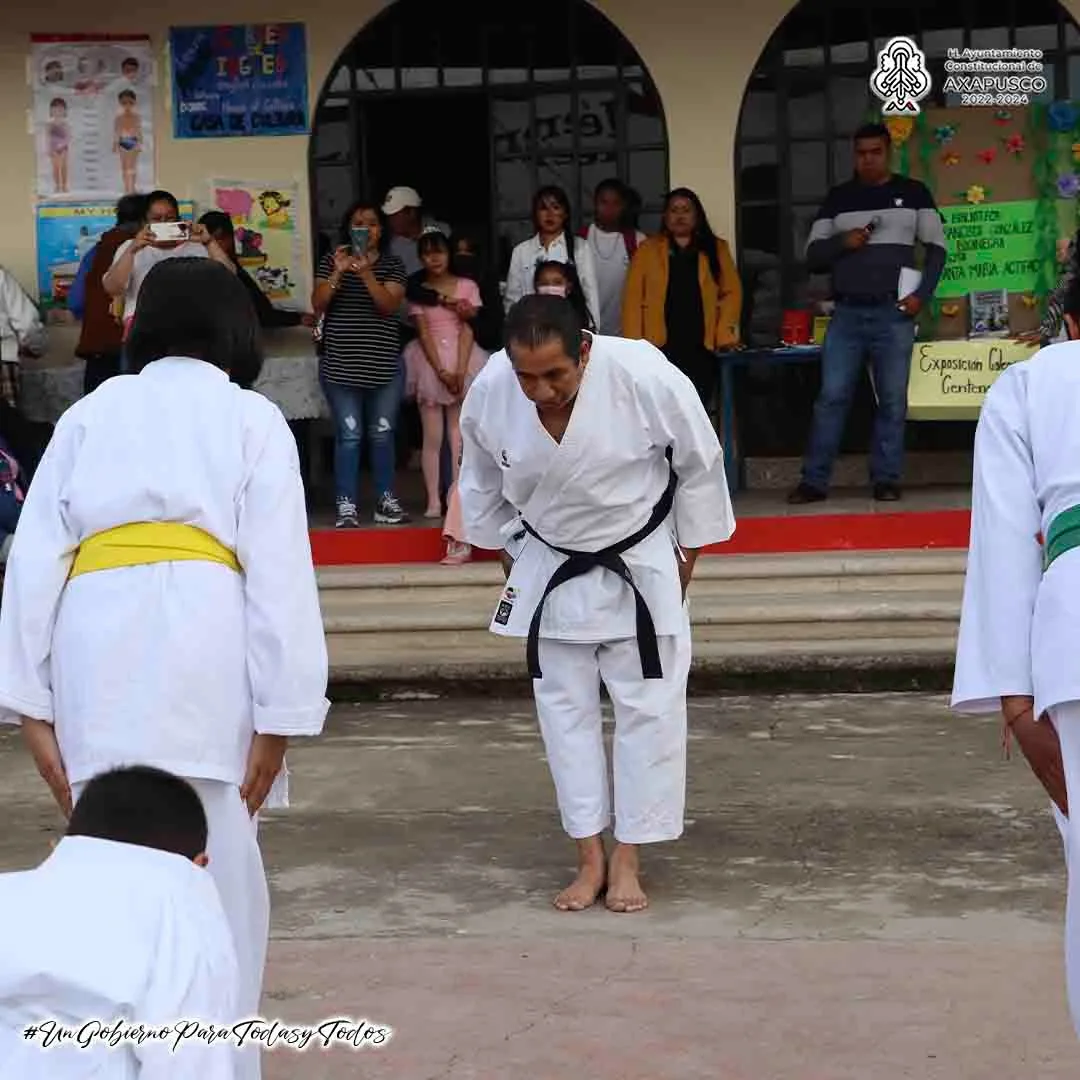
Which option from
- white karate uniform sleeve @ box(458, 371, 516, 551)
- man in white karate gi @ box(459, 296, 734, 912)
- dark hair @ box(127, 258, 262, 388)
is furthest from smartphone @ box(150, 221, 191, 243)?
dark hair @ box(127, 258, 262, 388)

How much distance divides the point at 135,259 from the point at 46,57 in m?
1.74

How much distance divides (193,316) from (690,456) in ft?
6.58

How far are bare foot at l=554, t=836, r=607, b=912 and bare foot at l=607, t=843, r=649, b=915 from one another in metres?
0.03

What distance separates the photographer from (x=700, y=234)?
10.3 metres

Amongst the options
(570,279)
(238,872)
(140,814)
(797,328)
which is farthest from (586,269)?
(140,814)

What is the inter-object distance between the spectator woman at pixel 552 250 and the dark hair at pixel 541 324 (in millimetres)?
4509

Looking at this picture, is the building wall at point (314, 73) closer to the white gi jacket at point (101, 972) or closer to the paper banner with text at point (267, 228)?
the paper banner with text at point (267, 228)

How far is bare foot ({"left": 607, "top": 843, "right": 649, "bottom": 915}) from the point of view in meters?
5.70

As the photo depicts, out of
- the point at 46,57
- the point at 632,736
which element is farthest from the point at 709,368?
the point at 632,736

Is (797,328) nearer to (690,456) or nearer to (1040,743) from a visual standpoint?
(690,456)

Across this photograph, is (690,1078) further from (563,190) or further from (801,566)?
(563,190)

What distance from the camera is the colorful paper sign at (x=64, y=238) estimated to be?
1091 cm

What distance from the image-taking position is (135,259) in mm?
Result: 9758

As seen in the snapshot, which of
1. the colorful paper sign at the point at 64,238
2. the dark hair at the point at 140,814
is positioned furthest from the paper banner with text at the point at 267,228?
the dark hair at the point at 140,814
